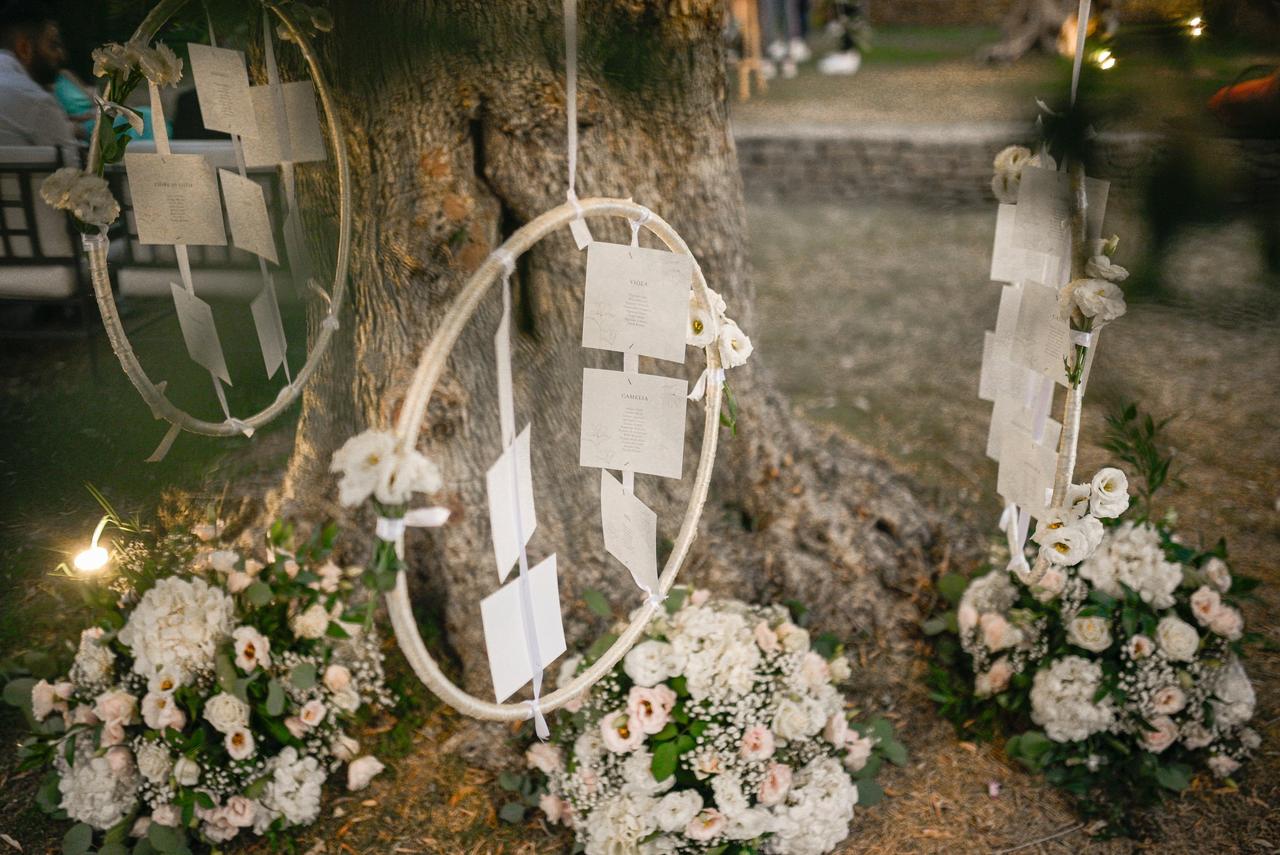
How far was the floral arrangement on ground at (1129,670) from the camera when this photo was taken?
81.0 inches

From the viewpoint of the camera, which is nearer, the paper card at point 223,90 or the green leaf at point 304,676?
the paper card at point 223,90

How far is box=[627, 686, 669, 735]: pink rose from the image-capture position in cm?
185

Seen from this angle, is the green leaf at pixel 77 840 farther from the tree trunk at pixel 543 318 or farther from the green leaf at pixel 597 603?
the green leaf at pixel 597 603

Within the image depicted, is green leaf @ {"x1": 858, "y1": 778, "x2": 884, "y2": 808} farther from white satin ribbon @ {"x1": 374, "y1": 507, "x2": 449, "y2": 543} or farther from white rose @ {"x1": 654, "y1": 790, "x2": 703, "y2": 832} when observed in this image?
white satin ribbon @ {"x1": 374, "y1": 507, "x2": 449, "y2": 543}

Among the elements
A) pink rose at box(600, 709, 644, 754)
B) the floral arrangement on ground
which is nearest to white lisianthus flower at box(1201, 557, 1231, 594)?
the floral arrangement on ground

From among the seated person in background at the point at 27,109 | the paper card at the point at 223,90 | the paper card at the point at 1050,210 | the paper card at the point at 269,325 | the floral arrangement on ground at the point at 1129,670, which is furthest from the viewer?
the seated person in background at the point at 27,109

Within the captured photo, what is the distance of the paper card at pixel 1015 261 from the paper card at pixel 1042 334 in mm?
24

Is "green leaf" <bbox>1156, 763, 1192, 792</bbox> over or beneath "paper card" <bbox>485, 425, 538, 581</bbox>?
beneath

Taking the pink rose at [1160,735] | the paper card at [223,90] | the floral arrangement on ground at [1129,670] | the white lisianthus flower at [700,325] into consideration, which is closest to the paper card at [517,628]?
the white lisianthus flower at [700,325]

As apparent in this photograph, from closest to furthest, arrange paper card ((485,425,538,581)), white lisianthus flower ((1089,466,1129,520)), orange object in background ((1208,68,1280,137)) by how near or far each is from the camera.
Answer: orange object in background ((1208,68,1280,137)), paper card ((485,425,538,581)), white lisianthus flower ((1089,466,1129,520))

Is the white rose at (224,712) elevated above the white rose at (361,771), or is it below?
above

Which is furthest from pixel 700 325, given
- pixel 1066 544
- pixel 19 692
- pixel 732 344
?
pixel 19 692

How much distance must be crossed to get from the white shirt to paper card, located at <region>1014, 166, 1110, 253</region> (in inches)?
110

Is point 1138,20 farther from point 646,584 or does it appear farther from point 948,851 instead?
point 948,851
